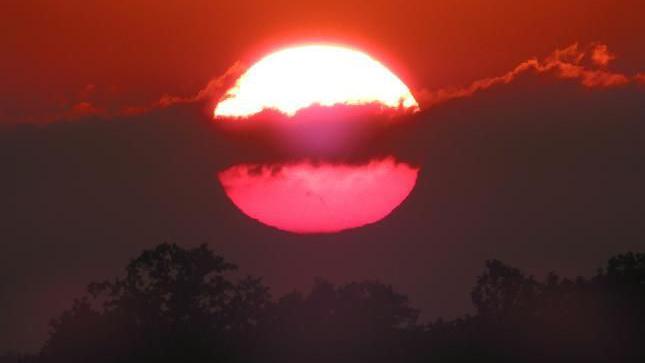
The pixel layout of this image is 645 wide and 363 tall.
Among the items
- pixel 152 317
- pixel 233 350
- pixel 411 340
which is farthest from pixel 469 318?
pixel 152 317

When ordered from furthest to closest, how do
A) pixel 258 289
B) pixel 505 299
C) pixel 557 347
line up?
pixel 258 289 → pixel 505 299 → pixel 557 347

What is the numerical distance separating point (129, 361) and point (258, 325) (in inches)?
329

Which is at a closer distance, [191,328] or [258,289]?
[191,328]

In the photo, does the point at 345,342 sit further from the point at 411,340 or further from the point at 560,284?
the point at 560,284

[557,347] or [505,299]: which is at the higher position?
[505,299]

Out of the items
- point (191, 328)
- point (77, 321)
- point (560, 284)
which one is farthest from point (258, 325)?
point (560, 284)

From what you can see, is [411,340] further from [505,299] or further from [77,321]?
[77,321]

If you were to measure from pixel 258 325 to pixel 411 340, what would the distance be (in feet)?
36.4

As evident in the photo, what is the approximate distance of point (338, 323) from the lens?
98750 mm

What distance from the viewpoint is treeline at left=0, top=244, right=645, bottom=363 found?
8875 centimetres

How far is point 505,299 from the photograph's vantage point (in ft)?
328

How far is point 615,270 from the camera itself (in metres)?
95.8

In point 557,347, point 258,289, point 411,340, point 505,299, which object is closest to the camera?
point 557,347

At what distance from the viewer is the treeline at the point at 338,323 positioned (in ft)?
291
